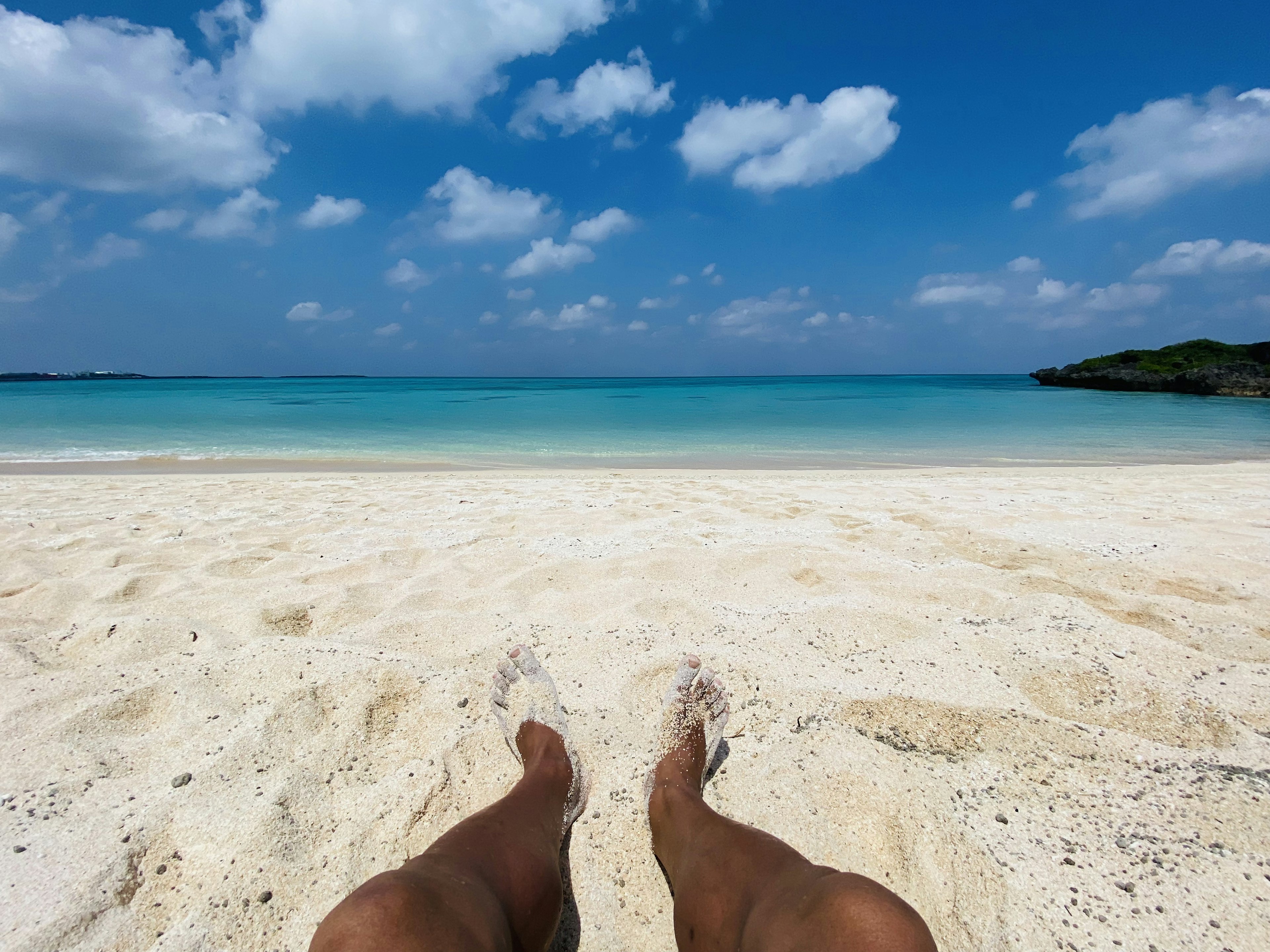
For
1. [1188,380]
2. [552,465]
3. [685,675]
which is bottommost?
[552,465]

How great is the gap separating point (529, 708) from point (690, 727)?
55 cm

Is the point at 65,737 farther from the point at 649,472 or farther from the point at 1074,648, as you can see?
the point at 649,472

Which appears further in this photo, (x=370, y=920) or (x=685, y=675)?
(x=685, y=675)

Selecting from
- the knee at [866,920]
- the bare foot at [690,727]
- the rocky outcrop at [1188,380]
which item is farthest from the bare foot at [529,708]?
the rocky outcrop at [1188,380]

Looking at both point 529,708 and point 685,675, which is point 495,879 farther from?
point 685,675

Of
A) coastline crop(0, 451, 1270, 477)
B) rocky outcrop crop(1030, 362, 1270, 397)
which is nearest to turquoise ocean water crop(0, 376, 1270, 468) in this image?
coastline crop(0, 451, 1270, 477)

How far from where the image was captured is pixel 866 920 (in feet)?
3.31

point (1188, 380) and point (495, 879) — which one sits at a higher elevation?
point (1188, 380)

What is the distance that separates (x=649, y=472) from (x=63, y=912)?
6.70 meters

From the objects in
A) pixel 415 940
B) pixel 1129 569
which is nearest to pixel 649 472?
pixel 1129 569

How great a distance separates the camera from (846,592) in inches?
113

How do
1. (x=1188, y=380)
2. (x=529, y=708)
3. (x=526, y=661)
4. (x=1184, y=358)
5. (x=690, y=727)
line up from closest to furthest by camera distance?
1. (x=690, y=727)
2. (x=529, y=708)
3. (x=526, y=661)
4. (x=1188, y=380)
5. (x=1184, y=358)

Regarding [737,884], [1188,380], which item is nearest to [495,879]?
[737,884]

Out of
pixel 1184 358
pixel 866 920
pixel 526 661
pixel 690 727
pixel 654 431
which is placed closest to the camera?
pixel 866 920
